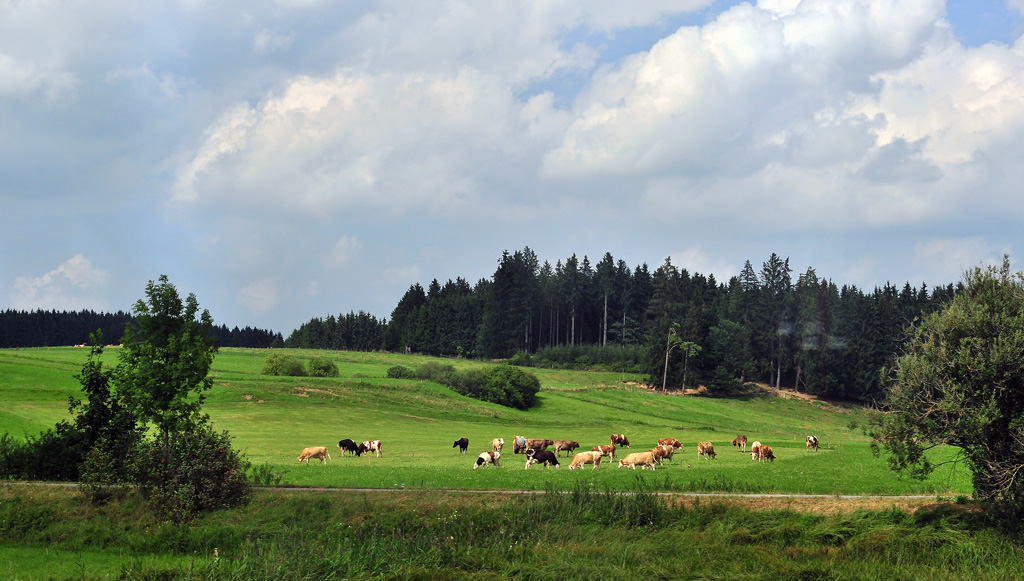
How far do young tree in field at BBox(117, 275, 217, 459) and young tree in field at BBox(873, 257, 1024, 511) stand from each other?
25395 mm

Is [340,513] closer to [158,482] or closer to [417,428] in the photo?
[158,482]

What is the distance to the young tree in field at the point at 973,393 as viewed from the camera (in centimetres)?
2211

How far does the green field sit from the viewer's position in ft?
105

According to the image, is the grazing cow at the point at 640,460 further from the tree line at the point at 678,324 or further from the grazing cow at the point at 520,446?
the tree line at the point at 678,324

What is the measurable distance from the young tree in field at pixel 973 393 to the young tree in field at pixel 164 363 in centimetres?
2539

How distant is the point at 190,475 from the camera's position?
1101 inches

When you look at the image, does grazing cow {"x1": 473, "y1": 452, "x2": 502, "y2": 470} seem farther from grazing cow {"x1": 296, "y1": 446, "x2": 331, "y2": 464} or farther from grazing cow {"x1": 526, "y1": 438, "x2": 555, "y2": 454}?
grazing cow {"x1": 296, "y1": 446, "x2": 331, "y2": 464}

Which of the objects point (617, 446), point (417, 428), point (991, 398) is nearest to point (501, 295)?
point (417, 428)

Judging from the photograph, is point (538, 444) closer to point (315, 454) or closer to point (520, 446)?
point (520, 446)

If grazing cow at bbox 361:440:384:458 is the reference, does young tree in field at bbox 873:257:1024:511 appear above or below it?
above

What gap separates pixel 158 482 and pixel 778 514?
77.6ft

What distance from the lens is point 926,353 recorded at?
77.8 ft

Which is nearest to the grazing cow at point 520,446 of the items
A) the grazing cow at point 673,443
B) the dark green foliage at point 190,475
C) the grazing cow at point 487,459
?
the grazing cow at point 487,459

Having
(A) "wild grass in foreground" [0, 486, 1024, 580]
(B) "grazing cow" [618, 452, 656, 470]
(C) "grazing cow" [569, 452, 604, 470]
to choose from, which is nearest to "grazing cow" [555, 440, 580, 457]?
(C) "grazing cow" [569, 452, 604, 470]
